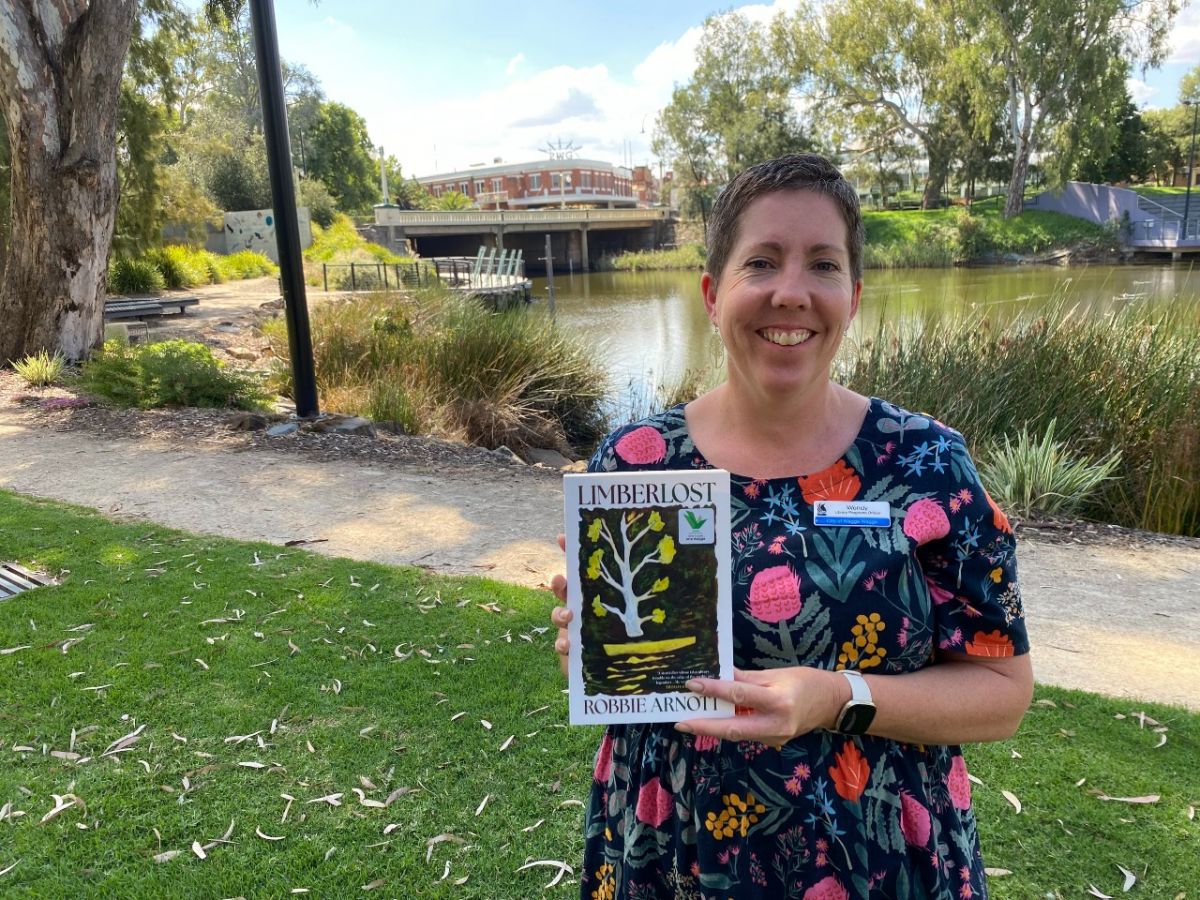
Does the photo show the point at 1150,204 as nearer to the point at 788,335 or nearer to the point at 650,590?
the point at 788,335

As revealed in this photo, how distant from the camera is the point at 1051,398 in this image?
671 cm

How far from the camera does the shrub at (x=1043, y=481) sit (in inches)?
227

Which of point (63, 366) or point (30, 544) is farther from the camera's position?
point (63, 366)

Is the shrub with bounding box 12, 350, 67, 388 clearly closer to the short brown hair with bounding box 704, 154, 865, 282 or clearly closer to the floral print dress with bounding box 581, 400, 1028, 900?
the short brown hair with bounding box 704, 154, 865, 282

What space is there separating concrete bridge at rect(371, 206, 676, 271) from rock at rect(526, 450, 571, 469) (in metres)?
37.8

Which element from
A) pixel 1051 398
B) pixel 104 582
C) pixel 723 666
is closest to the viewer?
pixel 723 666

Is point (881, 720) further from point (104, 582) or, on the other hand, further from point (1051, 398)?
point (1051, 398)

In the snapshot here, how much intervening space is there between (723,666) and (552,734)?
2046 mm

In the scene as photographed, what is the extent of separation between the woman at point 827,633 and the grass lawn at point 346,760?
4.28 feet

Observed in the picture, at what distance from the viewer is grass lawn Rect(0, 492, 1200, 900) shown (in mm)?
2379

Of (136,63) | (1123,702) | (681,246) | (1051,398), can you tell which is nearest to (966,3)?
(681,246)

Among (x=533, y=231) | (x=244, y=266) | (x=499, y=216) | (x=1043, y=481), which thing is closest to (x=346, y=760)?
(x=1043, y=481)

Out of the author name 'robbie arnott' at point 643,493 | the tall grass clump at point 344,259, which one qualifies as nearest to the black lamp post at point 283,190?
the author name 'robbie arnott' at point 643,493

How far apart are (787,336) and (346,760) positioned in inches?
92.5
